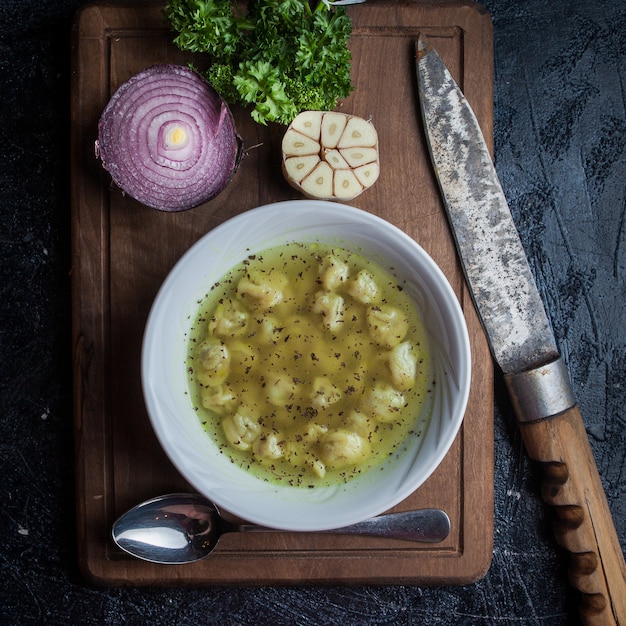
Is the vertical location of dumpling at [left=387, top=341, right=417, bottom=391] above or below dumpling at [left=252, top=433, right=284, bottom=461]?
above

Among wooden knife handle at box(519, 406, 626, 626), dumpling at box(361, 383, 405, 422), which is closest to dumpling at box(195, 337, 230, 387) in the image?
dumpling at box(361, 383, 405, 422)

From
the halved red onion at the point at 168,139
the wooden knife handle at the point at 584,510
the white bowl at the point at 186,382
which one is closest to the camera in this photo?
the white bowl at the point at 186,382

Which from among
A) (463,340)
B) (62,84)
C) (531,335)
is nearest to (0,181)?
(62,84)

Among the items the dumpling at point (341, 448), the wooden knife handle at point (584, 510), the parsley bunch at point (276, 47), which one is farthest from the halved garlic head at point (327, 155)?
the wooden knife handle at point (584, 510)

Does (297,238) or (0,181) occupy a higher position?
(0,181)

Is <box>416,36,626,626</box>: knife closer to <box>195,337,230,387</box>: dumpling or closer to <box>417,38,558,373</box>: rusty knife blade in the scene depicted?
<box>417,38,558,373</box>: rusty knife blade

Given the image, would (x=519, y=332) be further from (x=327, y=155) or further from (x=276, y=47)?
(x=276, y=47)

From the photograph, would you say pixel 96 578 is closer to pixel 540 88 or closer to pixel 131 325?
pixel 131 325

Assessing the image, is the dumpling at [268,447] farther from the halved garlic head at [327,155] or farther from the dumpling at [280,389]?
the halved garlic head at [327,155]
